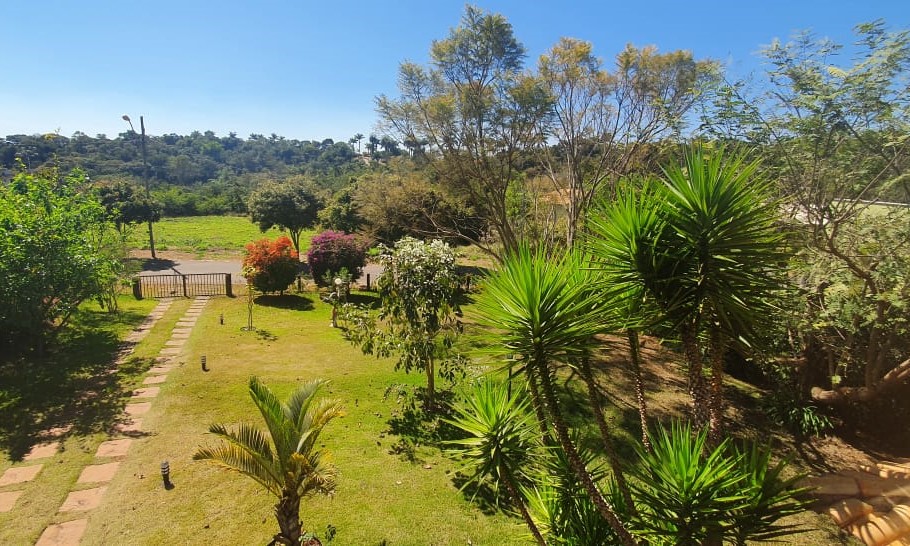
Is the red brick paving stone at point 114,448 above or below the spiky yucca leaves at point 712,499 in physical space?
below

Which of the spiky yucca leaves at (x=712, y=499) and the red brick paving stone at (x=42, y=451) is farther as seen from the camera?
the red brick paving stone at (x=42, y=451)

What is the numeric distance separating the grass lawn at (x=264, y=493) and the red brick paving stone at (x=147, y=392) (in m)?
0.15

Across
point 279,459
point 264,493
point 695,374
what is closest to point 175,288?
point 264,493

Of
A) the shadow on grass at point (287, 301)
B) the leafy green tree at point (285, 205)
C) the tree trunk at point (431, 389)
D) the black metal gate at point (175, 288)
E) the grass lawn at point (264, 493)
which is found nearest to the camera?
the grass lawn at point (264, 493)

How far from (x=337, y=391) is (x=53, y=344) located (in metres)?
8.65

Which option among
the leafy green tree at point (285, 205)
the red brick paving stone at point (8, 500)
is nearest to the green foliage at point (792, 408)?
the red brick paving stone at point (8, 500)

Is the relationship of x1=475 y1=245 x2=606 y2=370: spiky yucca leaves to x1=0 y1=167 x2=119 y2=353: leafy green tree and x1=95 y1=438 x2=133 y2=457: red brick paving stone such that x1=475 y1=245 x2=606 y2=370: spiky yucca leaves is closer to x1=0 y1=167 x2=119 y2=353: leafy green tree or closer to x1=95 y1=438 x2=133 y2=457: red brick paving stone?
x1=95 y1=438 x2=133 y2=457: red brick paving stone

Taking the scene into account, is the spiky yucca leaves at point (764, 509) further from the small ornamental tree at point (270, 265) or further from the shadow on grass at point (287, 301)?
the small ornamental tree at point (270, 265)

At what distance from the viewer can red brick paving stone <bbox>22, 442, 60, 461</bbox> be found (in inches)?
285

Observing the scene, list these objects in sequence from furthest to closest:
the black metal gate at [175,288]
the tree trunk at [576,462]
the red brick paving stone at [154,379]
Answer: the black metal gate at [175,288] < the red brick paving stone at [154,379] < the tree trunk at [576,462]

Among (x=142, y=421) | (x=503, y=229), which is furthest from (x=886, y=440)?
(x=142, y=421)

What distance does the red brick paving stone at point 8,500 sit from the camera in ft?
19.9

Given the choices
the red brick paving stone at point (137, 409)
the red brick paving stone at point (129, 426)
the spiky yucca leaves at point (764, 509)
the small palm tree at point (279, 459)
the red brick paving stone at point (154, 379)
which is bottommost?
the red brick paving stone at point (129, 426)

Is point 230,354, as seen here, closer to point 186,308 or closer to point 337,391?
point 337,391
